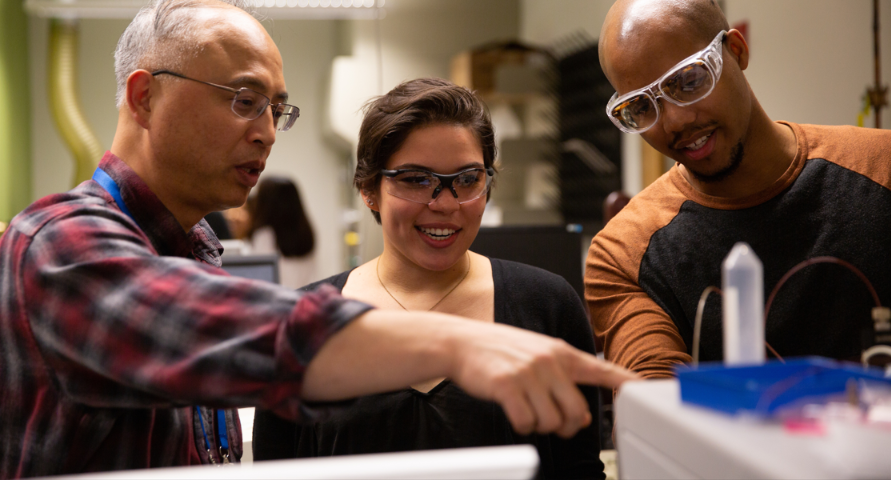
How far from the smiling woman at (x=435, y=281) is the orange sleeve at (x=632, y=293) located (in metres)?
0.08

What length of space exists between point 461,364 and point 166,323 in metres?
0.31

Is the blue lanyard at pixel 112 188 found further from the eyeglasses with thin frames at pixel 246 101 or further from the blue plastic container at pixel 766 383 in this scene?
the blue plastic container at pixel 766 383

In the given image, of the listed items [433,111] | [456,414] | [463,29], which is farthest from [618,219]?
[463,29]

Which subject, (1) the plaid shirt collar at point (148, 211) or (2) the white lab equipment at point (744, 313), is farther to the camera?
(1) the plaid shirt collar at point (148, 211)

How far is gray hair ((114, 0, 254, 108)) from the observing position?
1.12 metres

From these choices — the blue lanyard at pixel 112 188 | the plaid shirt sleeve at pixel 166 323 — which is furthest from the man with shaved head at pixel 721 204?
the blue lanyard at pixel 112 188

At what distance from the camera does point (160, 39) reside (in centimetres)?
114

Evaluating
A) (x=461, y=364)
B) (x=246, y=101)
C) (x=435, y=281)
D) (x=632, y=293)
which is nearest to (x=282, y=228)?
(x=435, y=281)

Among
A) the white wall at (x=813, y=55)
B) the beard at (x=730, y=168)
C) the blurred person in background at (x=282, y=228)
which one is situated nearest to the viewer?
the beard at (x=730, y=168)

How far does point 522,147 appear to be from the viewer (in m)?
6.00

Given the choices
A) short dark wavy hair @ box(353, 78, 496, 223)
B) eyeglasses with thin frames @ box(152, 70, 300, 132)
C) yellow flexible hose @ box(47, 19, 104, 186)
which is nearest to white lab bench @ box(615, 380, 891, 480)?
eyeglasses with thin frames @ box(152, 70, 300, 132)

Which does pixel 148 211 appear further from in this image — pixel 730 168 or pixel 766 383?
pixel 730 168

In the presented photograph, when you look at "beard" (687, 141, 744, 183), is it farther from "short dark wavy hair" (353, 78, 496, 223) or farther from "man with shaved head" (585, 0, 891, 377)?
"short dark wavy hair" (353, 78, 496, 223)

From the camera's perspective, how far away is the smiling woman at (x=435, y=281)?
1.34m
